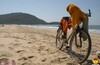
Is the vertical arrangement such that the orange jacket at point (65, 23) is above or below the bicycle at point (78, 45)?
above

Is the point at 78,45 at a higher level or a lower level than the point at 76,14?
lower

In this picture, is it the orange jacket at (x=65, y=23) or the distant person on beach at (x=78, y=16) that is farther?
the orange jacket at (x=65, y=23)

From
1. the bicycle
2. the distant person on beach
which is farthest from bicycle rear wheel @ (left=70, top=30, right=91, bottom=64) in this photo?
the distant person on beach

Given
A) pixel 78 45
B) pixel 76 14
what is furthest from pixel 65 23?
pixel 76 14

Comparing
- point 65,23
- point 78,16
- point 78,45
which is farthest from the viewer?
point 65,23

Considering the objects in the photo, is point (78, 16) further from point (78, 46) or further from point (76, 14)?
point (78, 46)

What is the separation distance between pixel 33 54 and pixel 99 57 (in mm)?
1911

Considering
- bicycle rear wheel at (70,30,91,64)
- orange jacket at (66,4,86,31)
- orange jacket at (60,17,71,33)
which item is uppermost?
orange jacket at (66,4,86,31)

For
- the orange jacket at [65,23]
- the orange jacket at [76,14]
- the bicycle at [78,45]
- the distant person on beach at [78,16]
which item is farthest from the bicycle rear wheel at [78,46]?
the orange jacket at [65,23]

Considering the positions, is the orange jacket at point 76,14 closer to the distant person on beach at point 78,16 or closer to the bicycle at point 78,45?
the distant person on beach at point 78,16

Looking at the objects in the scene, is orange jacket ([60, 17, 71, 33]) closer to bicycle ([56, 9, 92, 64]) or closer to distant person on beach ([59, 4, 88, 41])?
bicycle ([56, 9, 92, 64])

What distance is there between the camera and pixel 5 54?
20.7ft

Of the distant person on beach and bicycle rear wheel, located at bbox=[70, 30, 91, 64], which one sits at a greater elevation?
the distant person on beach

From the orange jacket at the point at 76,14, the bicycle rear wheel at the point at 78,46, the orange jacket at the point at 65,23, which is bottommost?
the bicycle rear wheel at the point at 78,46
